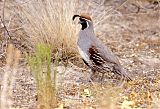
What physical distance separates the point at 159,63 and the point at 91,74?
1.45 meters

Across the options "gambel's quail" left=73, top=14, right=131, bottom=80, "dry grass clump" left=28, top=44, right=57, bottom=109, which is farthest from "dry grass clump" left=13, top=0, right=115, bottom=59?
"dry grass clump" left=28, top=44, right=57, bottom=109

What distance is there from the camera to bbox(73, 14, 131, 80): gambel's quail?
280 inches

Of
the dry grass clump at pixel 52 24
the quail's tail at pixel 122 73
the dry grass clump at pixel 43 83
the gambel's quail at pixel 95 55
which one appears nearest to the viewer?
the dry grass clump at pixel 43 83

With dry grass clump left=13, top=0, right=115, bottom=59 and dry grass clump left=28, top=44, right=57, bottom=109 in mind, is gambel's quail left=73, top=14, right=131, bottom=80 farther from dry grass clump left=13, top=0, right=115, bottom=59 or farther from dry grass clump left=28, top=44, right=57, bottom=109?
dry grass clump left=28, top=44, right=57, bottom=109

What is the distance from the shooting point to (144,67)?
8.43m

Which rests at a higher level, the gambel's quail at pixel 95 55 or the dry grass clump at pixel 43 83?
the gambel's quail at pixel 95 55

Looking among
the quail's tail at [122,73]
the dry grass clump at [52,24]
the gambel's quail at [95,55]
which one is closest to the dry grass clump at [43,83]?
the gambel's quail at [95,55]

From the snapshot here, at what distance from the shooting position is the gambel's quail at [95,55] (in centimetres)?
710

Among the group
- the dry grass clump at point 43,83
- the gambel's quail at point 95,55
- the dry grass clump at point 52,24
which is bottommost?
the dry grass clump at point 43,83

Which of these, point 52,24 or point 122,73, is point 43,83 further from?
point 52,24

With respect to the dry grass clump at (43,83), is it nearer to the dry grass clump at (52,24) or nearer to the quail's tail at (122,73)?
the quail's tail at (122,73)

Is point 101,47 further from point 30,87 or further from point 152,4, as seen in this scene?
point 152,4

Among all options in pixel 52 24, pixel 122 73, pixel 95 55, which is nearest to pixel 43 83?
pixel 95 55

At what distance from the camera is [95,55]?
7098 millimetres
